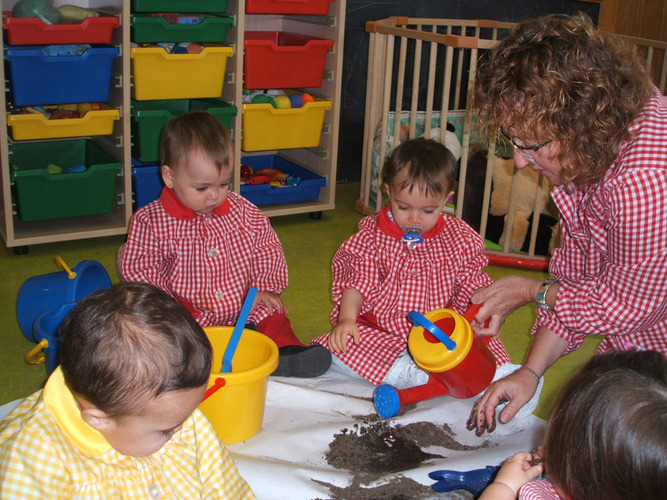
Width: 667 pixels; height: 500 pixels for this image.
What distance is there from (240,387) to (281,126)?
163cm

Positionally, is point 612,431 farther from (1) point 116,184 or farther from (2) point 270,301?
(1) point 116,184

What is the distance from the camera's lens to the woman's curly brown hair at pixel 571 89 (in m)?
1.01

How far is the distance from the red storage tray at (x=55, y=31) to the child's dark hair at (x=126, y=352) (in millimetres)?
1585

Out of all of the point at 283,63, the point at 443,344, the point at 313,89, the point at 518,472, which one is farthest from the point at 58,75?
the point at 518,472

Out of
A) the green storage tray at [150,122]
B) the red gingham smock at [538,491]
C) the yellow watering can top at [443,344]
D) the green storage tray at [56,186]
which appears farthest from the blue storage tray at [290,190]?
the red gingham smock at [538,491]

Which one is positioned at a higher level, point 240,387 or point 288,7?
point 288,7

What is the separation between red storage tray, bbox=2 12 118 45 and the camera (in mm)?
2162

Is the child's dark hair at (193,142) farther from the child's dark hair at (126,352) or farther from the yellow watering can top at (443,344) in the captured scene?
the child's dark hair at (126,352)

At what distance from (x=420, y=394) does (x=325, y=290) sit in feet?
2.84

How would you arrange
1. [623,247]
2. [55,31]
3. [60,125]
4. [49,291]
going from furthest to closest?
[60,125], [55,31], [49,291], [623,247]

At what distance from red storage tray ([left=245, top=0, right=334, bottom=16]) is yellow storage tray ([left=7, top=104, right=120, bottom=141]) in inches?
23.9

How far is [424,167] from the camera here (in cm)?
155

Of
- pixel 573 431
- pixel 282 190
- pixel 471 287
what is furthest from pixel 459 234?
pixel 282 190

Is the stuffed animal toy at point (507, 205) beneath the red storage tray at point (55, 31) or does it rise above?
beneath
